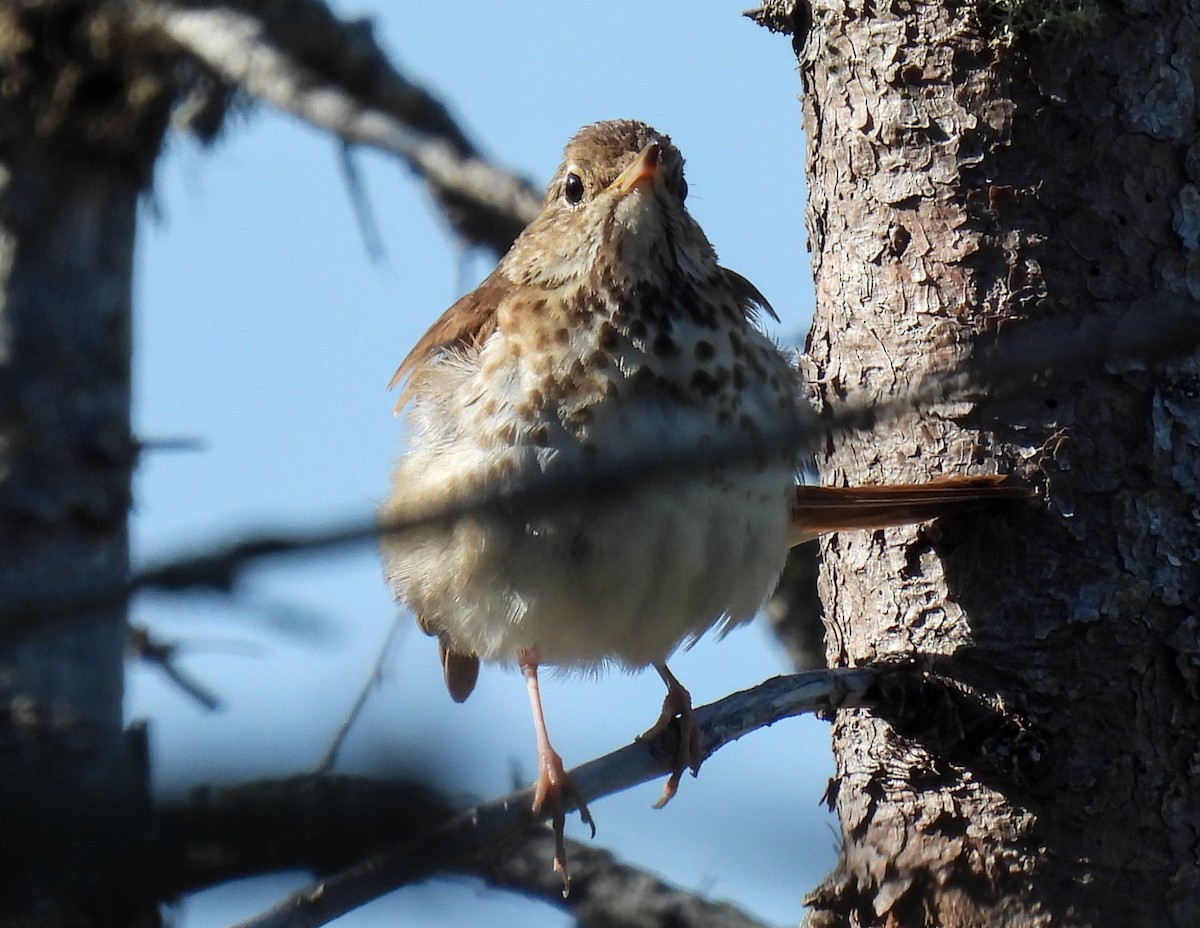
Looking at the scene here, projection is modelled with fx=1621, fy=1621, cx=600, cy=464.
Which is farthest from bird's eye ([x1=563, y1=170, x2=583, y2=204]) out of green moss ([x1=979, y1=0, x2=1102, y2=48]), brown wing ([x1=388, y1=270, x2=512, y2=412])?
green moss ([x1=979, y1=0, x2=1102, y2=48])

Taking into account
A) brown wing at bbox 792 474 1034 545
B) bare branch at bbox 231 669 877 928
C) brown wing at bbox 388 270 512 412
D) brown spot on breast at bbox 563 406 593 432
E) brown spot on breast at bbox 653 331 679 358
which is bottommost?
bare branch at bbox 231 669 877 928

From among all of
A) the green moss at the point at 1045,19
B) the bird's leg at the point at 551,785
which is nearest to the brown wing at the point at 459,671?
the bird's leg at the point at 551,785

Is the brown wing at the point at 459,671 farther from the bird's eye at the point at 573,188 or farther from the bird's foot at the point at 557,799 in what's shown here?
the bird's eye at the point at 573,188

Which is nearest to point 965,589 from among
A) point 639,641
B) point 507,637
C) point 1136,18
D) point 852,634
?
point 852,634

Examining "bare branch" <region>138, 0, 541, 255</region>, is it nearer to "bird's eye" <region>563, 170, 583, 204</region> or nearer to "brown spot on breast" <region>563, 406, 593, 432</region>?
"bird's eye" <region>563, 170, 583, 204</region>

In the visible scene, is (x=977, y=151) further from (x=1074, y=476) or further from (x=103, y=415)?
(x=103, y=415)

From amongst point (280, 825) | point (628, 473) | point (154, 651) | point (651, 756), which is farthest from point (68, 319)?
point (280, 825)

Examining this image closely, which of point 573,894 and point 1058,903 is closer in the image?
point 1058,903
